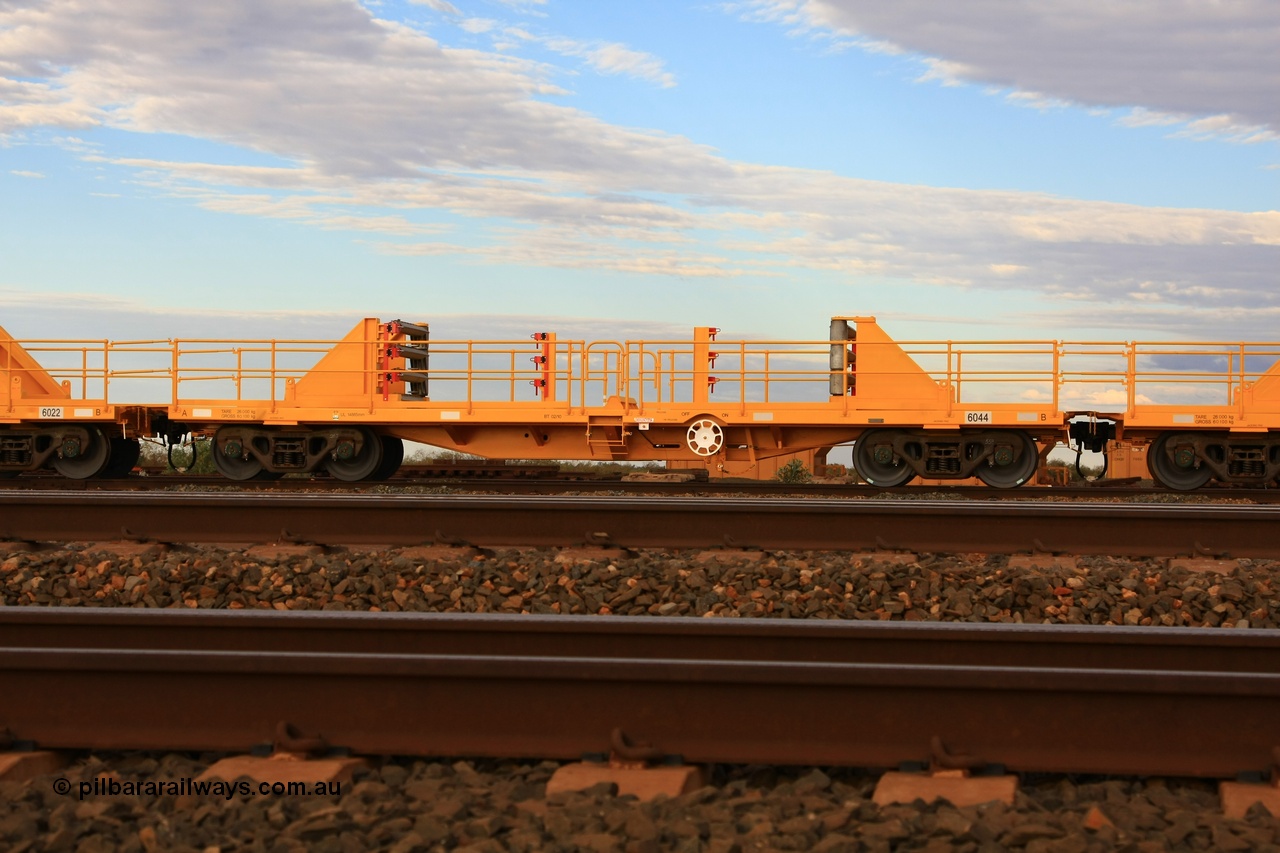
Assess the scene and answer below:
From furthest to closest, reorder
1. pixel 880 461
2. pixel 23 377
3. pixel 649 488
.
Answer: pixel 23 377 → pixel 880 461 → pixel 649 488

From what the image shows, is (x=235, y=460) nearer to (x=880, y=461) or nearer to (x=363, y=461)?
(x=363, y=461)

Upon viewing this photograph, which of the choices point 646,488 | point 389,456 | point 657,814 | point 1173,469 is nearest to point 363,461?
point 389,456

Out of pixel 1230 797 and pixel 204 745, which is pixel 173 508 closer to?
pixel 204 745

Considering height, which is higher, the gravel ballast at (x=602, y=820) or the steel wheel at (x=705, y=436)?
the steel wheel at (x=705, y=436)

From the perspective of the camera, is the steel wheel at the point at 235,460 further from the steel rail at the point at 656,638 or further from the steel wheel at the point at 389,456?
the steel rail at the point at 656,638

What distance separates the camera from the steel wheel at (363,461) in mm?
15953

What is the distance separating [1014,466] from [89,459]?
45.3 feet

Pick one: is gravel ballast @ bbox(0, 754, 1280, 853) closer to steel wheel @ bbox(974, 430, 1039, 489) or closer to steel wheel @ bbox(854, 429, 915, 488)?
steel wheel @ bbox(854, 429, 915, 488)

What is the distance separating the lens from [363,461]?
16.1m


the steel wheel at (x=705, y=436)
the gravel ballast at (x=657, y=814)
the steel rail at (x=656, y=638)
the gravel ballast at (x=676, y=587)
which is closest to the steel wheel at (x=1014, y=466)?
the steel wheel at (x=705, y=436)

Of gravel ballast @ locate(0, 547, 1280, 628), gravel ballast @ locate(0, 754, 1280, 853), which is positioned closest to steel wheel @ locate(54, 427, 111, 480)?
gravel ballast @ locate(0, 547, 1280, 628)

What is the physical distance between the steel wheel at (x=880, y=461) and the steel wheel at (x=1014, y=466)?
3.53ft

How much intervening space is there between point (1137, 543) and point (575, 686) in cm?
591

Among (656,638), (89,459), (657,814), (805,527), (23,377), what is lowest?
(657,814)
